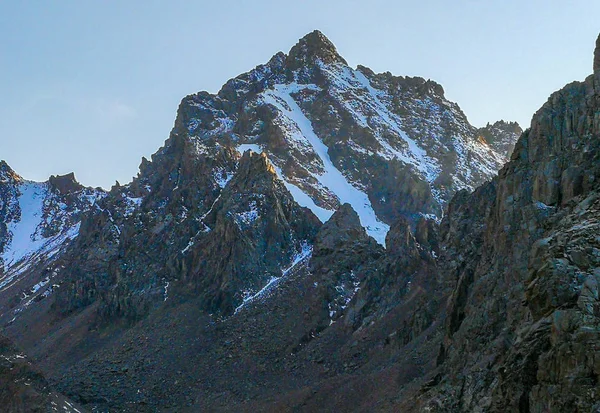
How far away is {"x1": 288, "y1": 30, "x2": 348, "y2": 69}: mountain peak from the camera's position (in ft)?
578

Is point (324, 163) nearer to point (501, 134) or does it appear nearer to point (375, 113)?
point (375, 113)

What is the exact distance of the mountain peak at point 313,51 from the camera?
578 ft

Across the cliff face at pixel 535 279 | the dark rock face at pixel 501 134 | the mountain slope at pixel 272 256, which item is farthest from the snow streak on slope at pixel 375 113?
the cliff face at pixel 535 279

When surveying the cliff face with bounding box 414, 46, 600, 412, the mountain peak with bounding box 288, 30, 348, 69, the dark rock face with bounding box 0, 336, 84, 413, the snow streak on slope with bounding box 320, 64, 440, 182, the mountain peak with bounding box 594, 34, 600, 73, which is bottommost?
the dark rock face with bounding box 0, 336, 84, 413

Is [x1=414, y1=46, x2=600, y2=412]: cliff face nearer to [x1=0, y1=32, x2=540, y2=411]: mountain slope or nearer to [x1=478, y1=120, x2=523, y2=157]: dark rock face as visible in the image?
[x1=0, y1=32, x2=540, y2=411]: mountain slope

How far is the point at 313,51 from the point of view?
17738cm

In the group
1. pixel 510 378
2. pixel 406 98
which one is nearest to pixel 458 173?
pixel 406 98

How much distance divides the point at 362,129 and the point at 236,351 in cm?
6904

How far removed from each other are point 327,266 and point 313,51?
291 ft

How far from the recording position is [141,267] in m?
117

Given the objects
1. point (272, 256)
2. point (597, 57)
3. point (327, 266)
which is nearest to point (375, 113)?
point (272, 256)

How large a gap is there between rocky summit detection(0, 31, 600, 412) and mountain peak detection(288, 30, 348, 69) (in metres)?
0.48

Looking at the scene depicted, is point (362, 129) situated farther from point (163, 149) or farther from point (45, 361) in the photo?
point (45, 361)

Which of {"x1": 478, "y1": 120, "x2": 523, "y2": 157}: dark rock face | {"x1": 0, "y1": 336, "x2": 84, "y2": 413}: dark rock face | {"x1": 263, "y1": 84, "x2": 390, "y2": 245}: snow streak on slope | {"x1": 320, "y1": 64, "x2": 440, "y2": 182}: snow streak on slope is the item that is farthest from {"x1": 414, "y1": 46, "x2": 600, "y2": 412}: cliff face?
{"x1": 478, "y1": 120, "x2": 523, "y2": 157}: dark rock face
